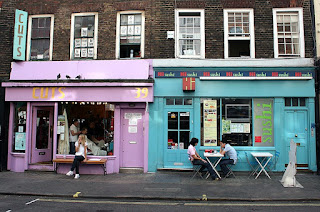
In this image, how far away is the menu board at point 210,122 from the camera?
10.0 meters

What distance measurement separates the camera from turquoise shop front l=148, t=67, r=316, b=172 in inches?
388

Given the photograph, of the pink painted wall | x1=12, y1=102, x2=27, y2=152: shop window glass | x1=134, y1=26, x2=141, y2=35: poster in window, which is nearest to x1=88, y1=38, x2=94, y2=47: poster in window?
the pink painted wall

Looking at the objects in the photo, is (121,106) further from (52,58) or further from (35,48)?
(35,48)

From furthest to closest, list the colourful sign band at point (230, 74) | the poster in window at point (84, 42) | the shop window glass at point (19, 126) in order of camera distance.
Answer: the poster in window at point (84, 42) < the shop window glass at point (19, 126) < the colourful sign band at point (230, 74)

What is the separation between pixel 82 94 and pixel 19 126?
10.3 feet

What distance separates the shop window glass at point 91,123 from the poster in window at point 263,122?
5.58 m

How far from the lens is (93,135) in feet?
34.3

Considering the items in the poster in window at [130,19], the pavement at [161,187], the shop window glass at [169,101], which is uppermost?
the poster in window at [130,19]

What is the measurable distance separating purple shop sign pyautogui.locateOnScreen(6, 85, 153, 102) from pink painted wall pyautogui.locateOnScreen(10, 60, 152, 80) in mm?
483

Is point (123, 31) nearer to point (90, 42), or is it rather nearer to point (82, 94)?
point (90, 42)

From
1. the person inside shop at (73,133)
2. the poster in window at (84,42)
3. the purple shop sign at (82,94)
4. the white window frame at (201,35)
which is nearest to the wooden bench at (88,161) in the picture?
the person inside shop at (73,133)

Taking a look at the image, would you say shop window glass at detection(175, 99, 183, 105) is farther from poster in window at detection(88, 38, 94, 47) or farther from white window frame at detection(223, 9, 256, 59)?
poster in window at detection(88, 38, 94, 47)

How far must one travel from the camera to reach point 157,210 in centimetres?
609

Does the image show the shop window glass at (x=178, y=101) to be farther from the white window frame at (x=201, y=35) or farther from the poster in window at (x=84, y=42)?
the poster in window at (x=84, y=42)
